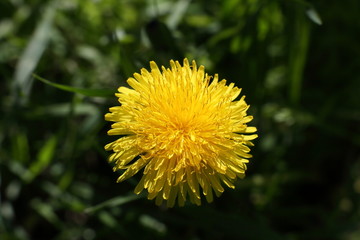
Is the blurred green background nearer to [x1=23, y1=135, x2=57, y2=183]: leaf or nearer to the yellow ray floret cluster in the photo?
[x1=23, y1=135, x2=57, y2=183]: leaf

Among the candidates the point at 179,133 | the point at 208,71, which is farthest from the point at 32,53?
the point at 179,133

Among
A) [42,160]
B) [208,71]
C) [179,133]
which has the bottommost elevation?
[179,133]

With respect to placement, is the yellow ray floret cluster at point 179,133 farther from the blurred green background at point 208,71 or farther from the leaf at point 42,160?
the leaf at point 42,160

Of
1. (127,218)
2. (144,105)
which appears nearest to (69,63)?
(127,218)

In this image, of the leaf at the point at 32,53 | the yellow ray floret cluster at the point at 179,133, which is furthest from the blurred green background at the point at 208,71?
the yellow ray floret cluster at the point at 179,133

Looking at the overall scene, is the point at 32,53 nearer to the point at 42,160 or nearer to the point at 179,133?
the point at 42,160

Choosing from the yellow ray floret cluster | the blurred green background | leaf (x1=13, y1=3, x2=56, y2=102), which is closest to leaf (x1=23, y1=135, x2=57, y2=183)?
the blurred green background
